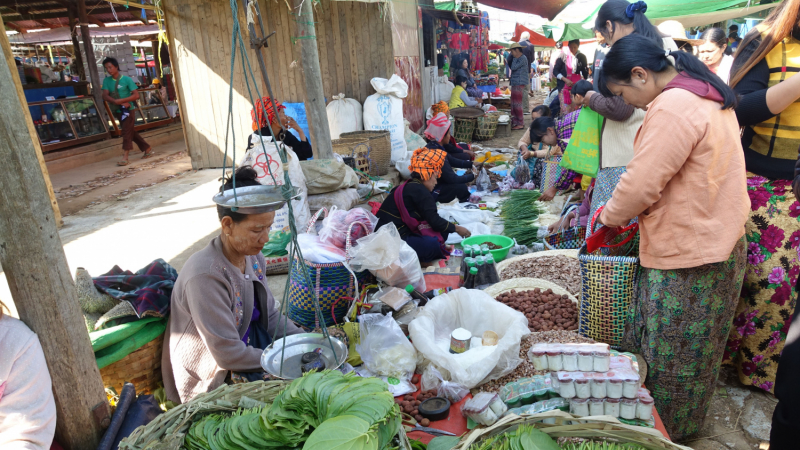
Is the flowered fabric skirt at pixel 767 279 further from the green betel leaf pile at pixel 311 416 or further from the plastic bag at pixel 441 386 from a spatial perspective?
the green betel leaf pile at pixel 311 416

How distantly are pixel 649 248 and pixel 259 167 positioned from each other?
3.15 metres

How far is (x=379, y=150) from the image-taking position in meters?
6.55

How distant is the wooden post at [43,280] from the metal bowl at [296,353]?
59 centimetres

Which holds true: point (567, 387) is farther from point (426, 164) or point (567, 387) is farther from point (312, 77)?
point (312, 77)

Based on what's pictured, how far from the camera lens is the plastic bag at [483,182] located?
6.61 metres

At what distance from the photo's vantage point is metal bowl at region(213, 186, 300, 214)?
1.50 meters

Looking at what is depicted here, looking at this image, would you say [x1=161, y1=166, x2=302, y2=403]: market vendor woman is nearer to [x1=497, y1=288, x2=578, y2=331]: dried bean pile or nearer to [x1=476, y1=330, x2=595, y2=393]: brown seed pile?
[x1=476, y1=330, x2=595, y2=393]: brown seed pile

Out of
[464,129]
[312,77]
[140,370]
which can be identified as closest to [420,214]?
[312,77]

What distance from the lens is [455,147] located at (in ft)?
24.2

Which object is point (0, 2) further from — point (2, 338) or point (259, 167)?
point (2, 338)

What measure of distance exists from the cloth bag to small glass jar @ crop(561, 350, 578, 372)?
1.89 metres

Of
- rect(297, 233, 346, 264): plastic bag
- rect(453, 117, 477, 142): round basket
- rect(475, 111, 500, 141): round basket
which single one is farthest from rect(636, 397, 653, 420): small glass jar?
rect(475, 111, 500, 141): round basket

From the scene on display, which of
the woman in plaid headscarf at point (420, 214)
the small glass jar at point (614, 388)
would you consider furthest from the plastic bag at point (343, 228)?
the small glass jar at point (614, 388)

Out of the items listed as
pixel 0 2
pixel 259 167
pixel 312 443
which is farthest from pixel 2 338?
pixel 0 2
